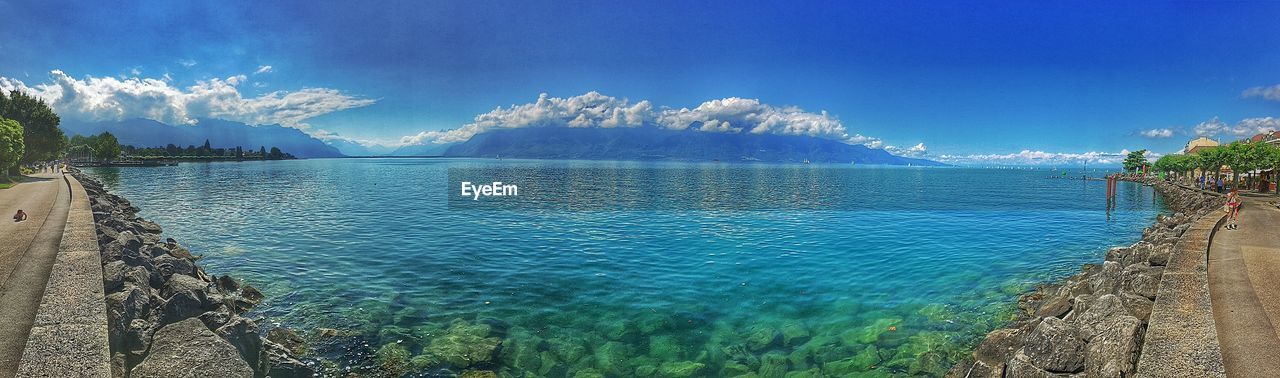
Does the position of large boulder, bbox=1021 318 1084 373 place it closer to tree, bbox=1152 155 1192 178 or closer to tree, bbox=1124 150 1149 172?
tree, bbox=1152 155 1192 178

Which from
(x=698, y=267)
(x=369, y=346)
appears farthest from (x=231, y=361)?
(x=698, y=267)

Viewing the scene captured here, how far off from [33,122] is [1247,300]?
126 meters

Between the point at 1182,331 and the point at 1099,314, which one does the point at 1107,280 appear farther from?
the point at 1182,331

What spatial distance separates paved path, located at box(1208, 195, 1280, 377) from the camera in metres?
9.87

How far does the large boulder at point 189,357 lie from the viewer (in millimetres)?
10367

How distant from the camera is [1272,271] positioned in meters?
16.8

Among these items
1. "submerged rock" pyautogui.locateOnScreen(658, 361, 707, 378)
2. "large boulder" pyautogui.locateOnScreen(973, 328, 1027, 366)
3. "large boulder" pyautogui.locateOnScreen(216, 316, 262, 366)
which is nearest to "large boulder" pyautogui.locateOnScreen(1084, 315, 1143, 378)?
"large boulder" pyautogui.locateOnScreen(973, 328, 1027, 366)

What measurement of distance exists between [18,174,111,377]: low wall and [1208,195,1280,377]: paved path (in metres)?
19.5

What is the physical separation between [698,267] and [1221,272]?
1785 centimetres

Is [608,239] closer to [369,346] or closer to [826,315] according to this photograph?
[826,315]

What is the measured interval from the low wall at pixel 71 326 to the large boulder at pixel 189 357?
32.1 inches

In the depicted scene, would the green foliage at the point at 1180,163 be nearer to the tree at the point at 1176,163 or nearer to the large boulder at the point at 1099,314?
the tree at the point at 1176,163

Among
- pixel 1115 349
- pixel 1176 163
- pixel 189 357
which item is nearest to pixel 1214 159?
pixel 1176 163

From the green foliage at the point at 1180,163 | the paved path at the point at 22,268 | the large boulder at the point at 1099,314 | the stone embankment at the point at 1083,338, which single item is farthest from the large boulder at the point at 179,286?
the green foliage at the point at 1180,163
